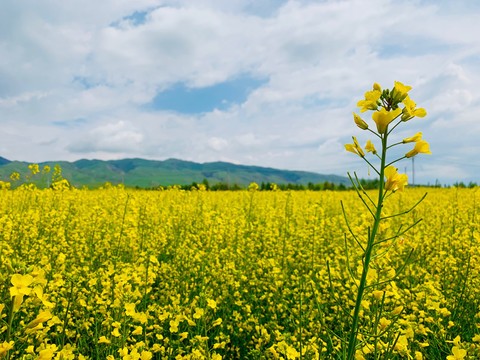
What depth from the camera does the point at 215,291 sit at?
4.50 metres

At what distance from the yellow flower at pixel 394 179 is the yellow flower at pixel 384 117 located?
210 millimetres

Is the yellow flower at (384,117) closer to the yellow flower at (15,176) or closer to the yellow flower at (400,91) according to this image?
the yellow flower at (400,91)

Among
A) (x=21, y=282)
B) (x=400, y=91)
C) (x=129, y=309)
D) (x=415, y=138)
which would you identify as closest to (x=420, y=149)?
(x=415, y=138)

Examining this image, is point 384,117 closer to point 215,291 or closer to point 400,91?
point 400,91

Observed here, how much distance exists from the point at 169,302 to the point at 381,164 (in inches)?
154

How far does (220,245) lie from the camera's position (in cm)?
590

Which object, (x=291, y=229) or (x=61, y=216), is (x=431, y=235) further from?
(x=61, y=216)

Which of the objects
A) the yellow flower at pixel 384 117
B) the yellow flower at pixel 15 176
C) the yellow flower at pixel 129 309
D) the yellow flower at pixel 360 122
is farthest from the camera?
the yellow flower at pixel 15 176

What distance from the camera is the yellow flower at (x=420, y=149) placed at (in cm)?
147

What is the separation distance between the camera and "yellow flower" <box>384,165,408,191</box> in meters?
1.47

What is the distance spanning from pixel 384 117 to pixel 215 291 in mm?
3834

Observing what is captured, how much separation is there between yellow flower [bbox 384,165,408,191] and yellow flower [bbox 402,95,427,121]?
26 centimetres

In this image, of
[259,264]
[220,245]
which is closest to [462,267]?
[259,264]

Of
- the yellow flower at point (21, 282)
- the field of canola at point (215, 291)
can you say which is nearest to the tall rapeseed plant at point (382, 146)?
the field of canola at point (215, 291)
